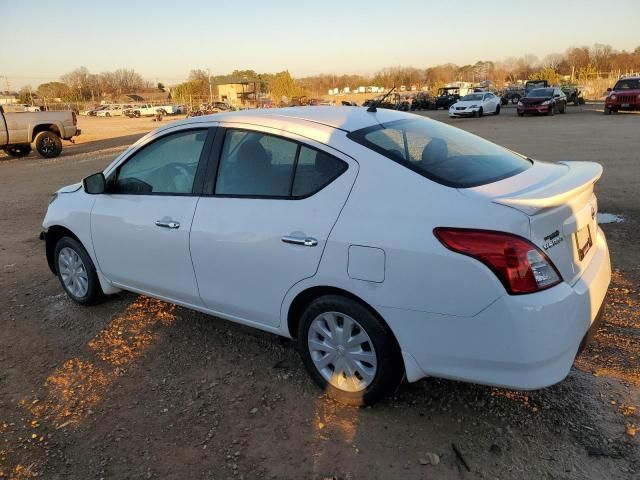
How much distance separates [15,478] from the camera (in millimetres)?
2705

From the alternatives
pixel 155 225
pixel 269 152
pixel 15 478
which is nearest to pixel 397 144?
pixel 269 152

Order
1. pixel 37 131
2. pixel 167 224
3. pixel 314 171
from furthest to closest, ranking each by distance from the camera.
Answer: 1. pixel 37 131
2. pixel 167 224
3. pixel 314 171

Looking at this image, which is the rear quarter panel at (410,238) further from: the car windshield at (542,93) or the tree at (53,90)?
the tree at (53,90)

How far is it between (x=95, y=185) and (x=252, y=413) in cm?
222

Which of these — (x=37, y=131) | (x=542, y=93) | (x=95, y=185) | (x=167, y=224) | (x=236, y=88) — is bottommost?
(x=167, y=224)

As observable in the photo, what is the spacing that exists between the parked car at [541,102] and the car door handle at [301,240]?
3133cm

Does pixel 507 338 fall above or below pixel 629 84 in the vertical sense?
below

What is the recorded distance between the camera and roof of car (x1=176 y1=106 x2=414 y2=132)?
3232 millimetres

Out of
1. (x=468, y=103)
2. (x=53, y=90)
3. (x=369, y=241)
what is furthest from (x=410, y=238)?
(x=53, y=90)

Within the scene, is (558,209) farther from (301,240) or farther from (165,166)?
(165,166)

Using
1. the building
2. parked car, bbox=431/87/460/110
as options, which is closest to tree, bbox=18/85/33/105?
the building

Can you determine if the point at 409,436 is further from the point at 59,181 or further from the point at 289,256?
the point at 59,181

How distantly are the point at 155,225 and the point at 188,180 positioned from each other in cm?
40

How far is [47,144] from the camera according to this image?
18.5 m
